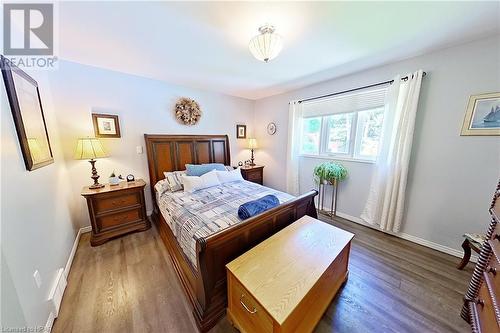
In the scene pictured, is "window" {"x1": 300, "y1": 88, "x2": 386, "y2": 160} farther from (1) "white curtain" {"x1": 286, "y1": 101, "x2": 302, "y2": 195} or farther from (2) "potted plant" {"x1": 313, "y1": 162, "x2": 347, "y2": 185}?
(2) "potted plant" {"x1": 313, "y1": 162, "x2": 347, "y2": 185}

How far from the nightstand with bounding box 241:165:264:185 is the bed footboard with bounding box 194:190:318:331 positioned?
2042 millimetres

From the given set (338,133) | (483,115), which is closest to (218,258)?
(338,133)

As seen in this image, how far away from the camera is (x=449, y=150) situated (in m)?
1.92

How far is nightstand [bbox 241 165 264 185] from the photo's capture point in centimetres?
365

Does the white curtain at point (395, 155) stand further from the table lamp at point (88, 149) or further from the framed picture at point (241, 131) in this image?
the table lamp at point (88, 149)

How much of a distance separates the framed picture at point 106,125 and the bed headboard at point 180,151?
395mm

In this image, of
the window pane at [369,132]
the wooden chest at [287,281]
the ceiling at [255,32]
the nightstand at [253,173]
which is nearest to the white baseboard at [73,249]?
the wooden chest at [287,281]

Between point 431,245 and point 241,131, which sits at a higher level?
point 241,131

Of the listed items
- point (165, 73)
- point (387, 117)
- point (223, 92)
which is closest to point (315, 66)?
point (387, 117)

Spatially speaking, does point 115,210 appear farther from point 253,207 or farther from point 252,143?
point 252,143

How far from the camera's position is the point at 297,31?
1565 mm

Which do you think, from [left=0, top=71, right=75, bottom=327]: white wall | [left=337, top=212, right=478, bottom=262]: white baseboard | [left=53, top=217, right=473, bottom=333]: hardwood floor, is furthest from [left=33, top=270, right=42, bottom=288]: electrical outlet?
[left=337, top=212, right=478, bottom=262]: white baseboard

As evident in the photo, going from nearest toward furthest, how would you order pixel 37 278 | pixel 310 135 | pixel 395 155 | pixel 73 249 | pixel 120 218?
pixel 37 278 < pixel 73 249 < pixel 395 155 < pixel 120 218 < pixel 310 135

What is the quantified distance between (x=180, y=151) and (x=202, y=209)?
1.63 metres
